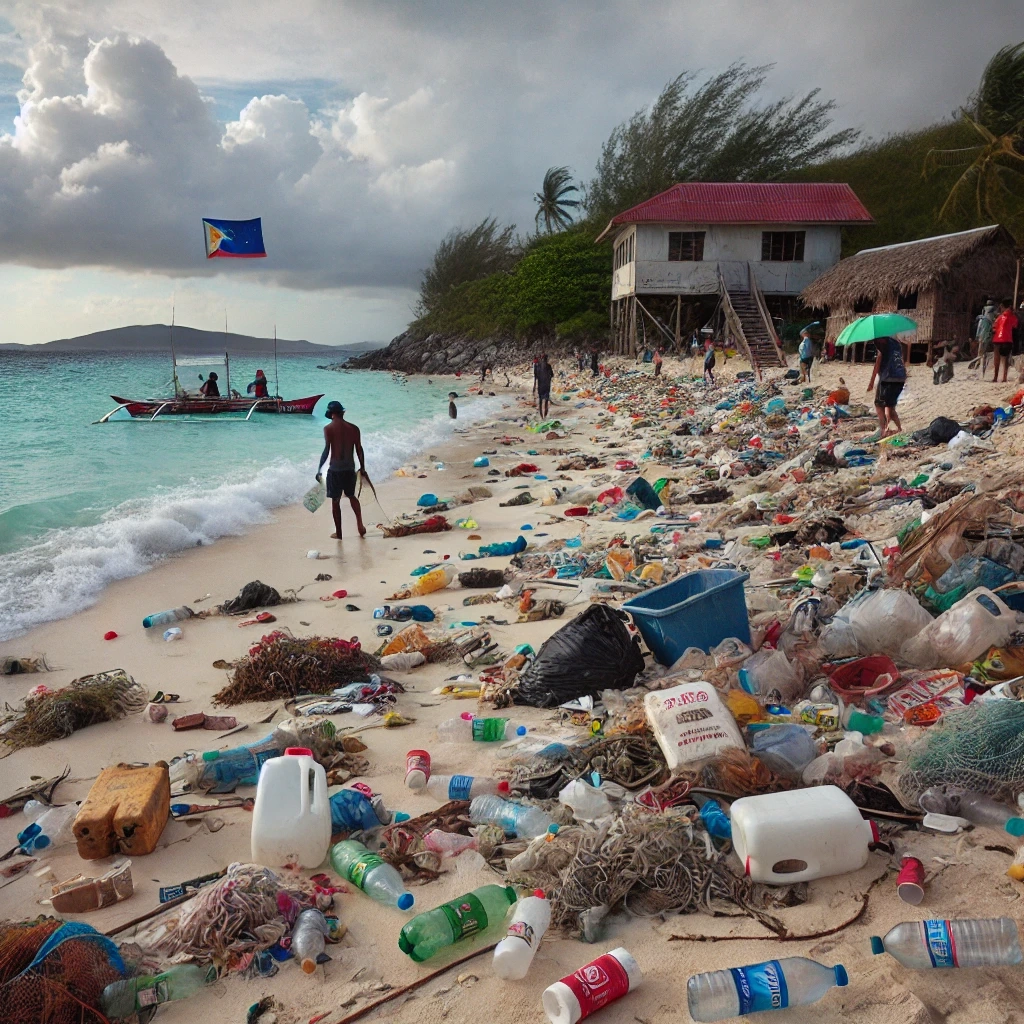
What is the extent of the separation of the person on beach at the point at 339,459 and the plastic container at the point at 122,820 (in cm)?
514

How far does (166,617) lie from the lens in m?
5.99

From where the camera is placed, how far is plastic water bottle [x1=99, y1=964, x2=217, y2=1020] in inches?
85.2

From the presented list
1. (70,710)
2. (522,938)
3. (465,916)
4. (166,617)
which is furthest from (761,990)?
(166,617)

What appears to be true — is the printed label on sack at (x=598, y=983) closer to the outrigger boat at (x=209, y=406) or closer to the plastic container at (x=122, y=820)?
the plastic container at (x=122, y=820)

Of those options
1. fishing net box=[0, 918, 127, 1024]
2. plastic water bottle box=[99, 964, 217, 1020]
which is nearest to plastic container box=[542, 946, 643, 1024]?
plastic water bottle box=[99, 964, 217, 1020]

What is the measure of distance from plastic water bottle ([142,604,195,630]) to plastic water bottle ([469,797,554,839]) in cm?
377

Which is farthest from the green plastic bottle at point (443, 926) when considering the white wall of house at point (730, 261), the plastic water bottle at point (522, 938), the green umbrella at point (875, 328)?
Answer: the white wall of house at point (730, 261)

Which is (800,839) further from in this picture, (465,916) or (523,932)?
(465,916)

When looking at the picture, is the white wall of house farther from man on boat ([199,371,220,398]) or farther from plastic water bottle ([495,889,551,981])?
plastic water bottle ([495,889,551,981])

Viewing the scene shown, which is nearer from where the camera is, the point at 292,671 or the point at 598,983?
the point at 598,983

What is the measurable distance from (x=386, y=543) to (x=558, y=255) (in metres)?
33.3

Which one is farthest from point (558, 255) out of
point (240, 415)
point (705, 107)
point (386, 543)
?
point (386, 543)

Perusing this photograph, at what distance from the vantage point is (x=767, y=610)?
15.3 feet

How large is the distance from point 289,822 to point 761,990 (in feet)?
5.40
